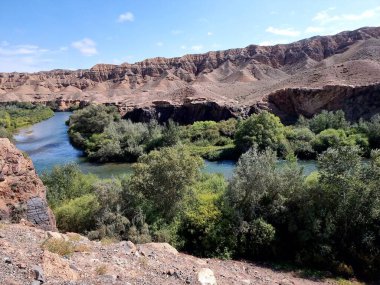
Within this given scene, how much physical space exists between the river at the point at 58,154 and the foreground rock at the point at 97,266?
1534 cm

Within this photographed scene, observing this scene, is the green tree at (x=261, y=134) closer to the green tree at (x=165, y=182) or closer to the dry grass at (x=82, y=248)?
the green tree at (x=165, y=182)

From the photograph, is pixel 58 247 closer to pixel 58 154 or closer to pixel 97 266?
pixel 97 266

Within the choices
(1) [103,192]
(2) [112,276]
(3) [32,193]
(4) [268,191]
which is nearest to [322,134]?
(4) [268,191]

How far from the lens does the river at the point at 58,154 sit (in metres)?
43.8

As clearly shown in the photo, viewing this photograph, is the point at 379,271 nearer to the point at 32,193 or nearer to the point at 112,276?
the point at 112,276

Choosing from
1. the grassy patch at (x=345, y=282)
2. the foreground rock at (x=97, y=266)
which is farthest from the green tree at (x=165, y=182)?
the grassy patch at (x=345, y=282)

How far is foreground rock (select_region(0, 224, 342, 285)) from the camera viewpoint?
984 centimetres

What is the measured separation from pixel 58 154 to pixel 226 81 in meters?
70.9

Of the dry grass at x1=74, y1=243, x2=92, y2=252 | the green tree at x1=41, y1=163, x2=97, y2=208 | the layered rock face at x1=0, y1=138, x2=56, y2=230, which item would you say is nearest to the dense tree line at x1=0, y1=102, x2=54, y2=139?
the green tree at x1=41, y1=163, x2=97, y2=208

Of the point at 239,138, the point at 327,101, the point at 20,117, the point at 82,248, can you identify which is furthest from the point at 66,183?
the point at 20,117

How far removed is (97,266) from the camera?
37.8 ft

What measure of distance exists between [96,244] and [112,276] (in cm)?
373

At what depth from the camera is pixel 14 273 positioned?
943cm

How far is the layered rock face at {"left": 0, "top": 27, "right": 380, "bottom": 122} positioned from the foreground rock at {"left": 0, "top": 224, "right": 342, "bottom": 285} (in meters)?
55.6
